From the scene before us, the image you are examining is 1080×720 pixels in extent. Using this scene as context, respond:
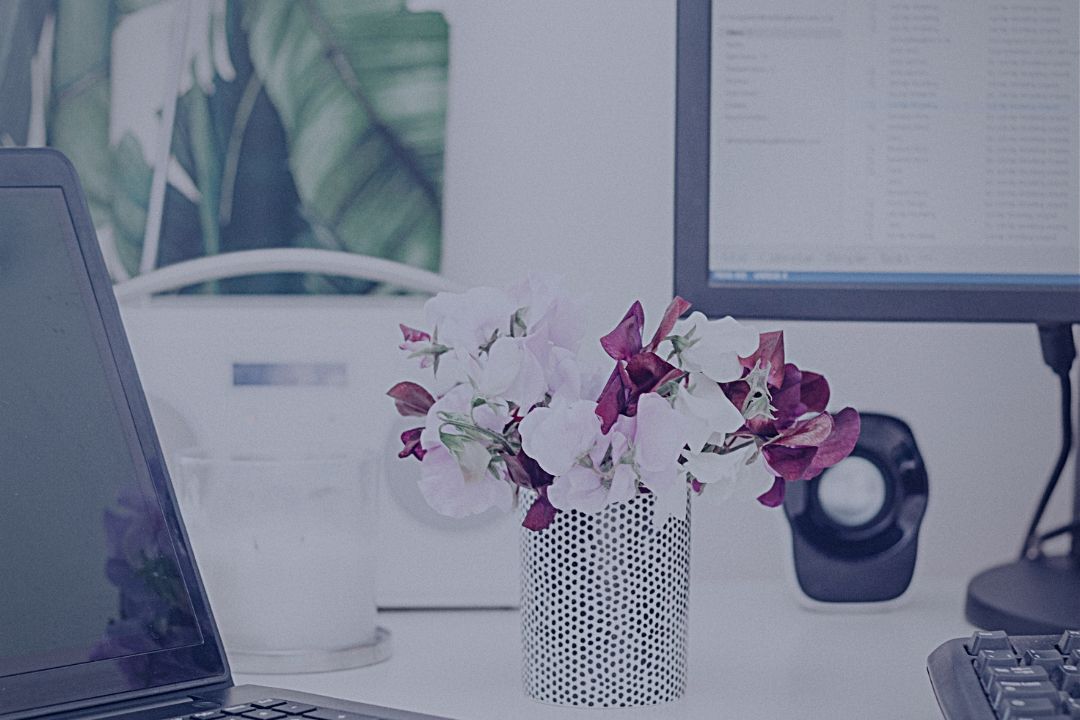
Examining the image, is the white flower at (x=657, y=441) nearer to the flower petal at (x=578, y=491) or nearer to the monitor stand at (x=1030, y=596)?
the flower petal at (x=578, y=491)

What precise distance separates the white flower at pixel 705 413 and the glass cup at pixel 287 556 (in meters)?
0.20

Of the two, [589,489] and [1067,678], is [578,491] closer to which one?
[589,489]

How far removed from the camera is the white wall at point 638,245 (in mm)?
820

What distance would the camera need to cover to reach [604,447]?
0.47 meters

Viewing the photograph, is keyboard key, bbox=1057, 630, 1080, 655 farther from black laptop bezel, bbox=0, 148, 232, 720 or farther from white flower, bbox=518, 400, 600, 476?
black laptop bezel, bbox=0, 148, 232, 720

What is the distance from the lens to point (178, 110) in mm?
795

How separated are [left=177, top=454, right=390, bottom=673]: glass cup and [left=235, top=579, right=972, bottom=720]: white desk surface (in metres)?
0.01

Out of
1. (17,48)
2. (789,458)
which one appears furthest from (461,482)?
(17,48)

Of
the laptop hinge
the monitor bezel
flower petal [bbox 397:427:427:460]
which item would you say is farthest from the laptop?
the monitor bezel

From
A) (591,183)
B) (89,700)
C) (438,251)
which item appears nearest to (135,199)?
(438,251)

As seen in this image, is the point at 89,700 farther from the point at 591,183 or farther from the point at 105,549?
the point at 591,183

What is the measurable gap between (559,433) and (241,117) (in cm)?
44

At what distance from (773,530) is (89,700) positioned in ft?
1.67

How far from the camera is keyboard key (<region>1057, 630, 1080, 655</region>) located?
1.47ft
